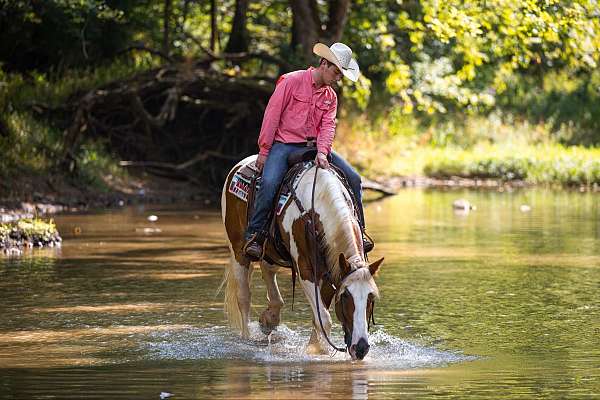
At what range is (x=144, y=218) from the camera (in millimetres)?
21344

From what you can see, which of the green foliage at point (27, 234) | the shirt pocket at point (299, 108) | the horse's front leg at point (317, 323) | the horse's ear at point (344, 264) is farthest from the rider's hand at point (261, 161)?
the green foliage at point (27, 234)

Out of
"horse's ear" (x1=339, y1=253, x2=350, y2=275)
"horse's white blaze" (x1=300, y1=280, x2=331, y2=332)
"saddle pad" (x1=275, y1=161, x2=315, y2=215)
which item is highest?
"saddle pad" (x1=275, y1=161, x2=315, y2=215)

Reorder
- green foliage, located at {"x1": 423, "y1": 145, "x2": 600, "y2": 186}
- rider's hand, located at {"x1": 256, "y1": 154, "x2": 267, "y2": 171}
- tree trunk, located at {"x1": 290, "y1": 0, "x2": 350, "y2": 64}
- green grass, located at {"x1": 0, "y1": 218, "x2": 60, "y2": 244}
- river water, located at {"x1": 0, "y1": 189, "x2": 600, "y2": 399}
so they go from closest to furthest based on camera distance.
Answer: river water, located at {"x1": 0, "y1": 189, "x2": 600, "y2": 399}
rider's hand, located at {"x1": 256, "y1": 154, "x2": 267, "y2": 171}
green grass, located at {"x1": 0, "y1": 218, "x2": 60, "y2": 244}
tree trunk, located at {"x1": 290, "y1": 0, "x2": 350, "y2": 64}
green foliage, located at {"x1": 423, "y1": 145, "x2": 600, "y2": 186}

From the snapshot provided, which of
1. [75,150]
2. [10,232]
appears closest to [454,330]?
[10,232]

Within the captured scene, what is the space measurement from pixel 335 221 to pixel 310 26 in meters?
18.5

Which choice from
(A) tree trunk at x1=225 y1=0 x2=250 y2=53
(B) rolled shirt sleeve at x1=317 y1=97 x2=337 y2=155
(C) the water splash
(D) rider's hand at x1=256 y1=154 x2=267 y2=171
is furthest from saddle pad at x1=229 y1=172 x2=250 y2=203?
(A) tree trunk at x1=225 y1=0 x2=250 y2=53

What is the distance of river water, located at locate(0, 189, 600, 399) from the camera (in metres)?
8.34

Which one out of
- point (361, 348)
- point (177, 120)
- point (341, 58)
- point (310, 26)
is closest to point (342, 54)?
point (341, 58)

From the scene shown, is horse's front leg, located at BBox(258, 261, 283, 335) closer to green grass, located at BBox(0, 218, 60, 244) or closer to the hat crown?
the hat crown

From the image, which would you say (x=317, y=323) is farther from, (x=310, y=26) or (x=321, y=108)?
(x=310, y=26)

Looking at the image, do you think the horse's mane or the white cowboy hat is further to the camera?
the white cowboy hat

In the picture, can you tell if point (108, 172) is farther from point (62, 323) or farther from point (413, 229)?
point (62, 323)

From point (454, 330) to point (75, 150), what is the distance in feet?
51.9

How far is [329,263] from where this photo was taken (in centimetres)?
924
